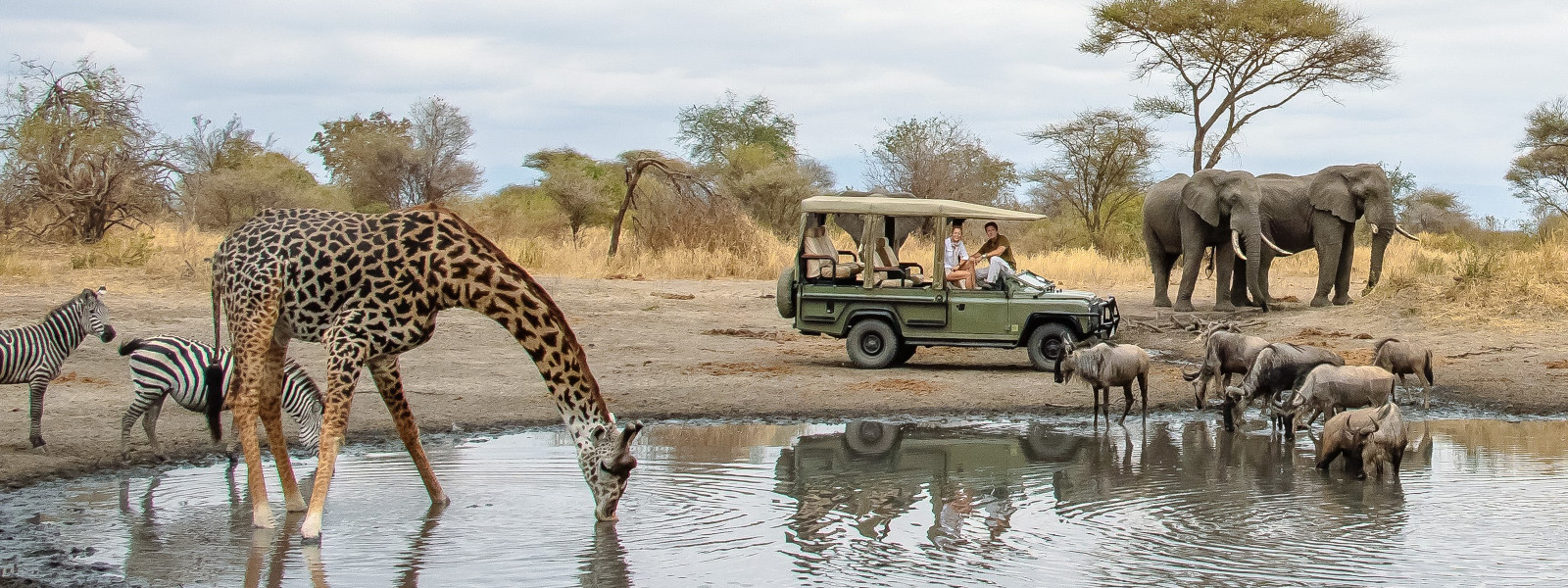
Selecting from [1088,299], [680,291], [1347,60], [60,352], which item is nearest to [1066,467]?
[1088,299]

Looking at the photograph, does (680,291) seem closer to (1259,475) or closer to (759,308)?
(759,308)

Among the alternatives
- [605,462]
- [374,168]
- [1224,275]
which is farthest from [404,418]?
[374,168]

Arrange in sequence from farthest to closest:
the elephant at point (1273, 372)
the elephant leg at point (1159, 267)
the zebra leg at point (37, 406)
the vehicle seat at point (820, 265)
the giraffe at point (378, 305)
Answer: the elephant leg at point (1159, 267) < the vehicle seat at point (820, 265) < the elephant at point (1273, 372) < the zebra leg at point (37, 406) < the giraffe at point (378, 305)

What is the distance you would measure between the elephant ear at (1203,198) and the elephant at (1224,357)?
1027 cm

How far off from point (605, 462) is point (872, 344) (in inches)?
316

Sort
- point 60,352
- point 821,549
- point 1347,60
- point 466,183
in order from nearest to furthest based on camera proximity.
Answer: point 821,549, point 60,352, point 1347,60, point 466,183

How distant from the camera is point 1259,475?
31.9 ft

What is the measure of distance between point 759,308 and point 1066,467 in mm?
12639

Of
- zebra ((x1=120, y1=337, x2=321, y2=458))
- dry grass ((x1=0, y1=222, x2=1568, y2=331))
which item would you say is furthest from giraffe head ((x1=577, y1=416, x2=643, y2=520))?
dry grass ((x1=0, y1=222, x2=1568, y2=331))

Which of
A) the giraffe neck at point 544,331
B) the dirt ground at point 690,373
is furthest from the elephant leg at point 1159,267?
the giraffe neck at point 544,331

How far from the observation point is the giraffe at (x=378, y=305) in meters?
7.93

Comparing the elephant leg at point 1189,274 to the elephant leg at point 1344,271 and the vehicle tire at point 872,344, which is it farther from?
the vehicle tire at point 872,344

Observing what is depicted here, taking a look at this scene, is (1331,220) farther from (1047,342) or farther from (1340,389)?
(1340,389)

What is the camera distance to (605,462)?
7.91 m
